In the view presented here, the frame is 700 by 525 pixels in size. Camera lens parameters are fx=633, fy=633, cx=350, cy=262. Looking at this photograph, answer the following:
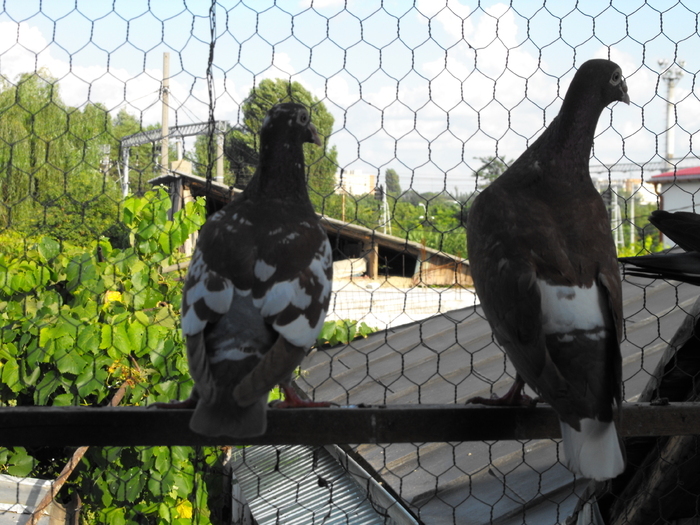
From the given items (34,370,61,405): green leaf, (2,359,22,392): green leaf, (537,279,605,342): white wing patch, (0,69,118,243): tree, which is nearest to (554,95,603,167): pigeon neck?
(537,279,605,342): white wing patch

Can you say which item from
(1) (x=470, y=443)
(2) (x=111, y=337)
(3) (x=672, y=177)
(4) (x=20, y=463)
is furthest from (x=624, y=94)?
(3) (x=672, y=177)

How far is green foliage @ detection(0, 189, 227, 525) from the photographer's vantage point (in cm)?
236

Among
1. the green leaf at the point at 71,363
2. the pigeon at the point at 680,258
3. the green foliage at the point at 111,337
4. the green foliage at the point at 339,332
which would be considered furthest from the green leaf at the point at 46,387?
the pigeon at the point at 680,258

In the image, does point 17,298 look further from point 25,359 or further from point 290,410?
point 290,410

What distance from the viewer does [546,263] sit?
1465mm

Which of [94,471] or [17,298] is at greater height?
[17,298]

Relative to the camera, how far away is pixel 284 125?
1.60 meters

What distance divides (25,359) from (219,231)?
1.43 meters

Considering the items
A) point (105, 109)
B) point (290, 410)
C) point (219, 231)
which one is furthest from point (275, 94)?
point (290, 410)

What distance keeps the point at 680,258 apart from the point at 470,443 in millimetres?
1334

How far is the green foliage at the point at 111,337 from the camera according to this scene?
2.36 m

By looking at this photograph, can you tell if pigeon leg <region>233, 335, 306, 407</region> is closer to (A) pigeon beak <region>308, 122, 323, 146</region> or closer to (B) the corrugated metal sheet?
(A) pigeon beak <region>308, 122, 323, 146</region>

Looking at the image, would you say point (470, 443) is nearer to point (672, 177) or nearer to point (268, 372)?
point (268, 372)

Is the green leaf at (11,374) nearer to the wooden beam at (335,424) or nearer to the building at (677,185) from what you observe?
the wooden beam at (335,424)
